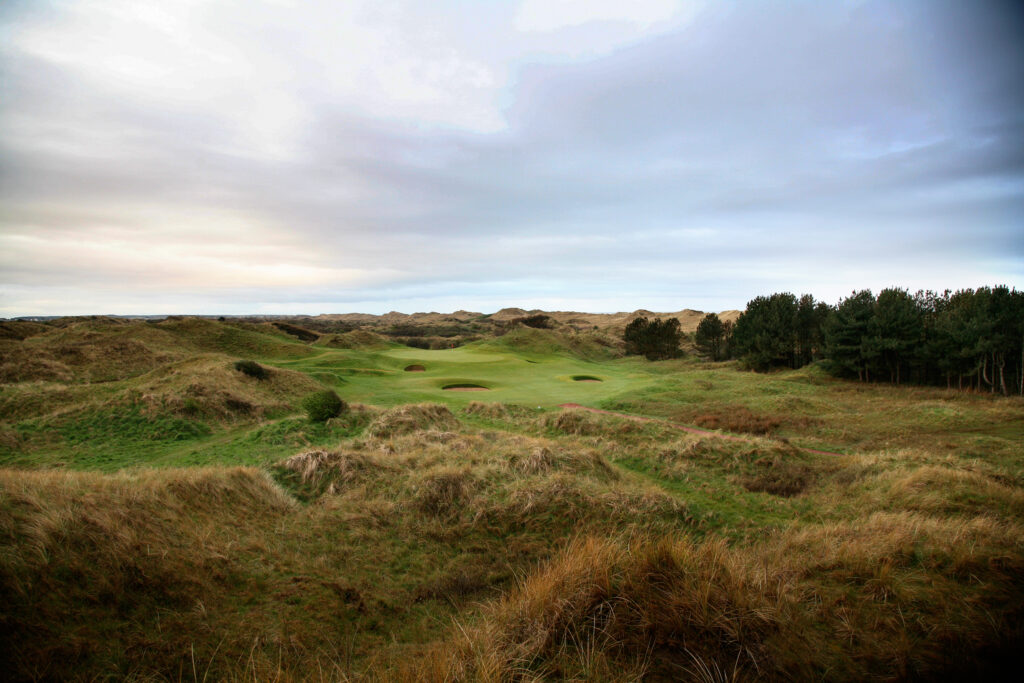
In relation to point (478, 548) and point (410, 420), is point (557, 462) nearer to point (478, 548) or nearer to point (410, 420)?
point (478, 548)

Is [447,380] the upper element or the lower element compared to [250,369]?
lower

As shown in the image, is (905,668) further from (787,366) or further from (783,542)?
(787,366)

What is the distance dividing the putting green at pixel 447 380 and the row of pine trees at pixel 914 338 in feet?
50.4

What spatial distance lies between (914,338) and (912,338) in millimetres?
108

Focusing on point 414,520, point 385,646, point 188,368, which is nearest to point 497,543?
point 414,520

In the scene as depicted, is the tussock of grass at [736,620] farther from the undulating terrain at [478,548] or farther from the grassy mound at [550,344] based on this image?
the grassy mound at [550,344]

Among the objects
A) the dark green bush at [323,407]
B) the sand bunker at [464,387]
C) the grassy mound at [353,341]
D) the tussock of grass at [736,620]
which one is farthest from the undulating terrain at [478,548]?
the grassy mound at [353,341]

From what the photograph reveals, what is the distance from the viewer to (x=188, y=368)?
20.2 m

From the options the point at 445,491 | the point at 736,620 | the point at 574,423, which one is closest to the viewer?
the point at 736,620

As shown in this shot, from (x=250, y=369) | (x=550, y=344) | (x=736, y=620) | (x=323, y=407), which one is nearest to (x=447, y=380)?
(x=250, y=369)

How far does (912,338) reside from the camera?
30.6 m

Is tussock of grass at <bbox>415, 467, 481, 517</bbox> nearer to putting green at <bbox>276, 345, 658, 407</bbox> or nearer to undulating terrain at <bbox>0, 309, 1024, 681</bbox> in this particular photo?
undulating terrain at <bbox>0, 309, 1024, 681</bbox>

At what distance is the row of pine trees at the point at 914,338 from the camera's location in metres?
26.7

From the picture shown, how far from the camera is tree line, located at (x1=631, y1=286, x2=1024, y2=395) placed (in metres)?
26.8
